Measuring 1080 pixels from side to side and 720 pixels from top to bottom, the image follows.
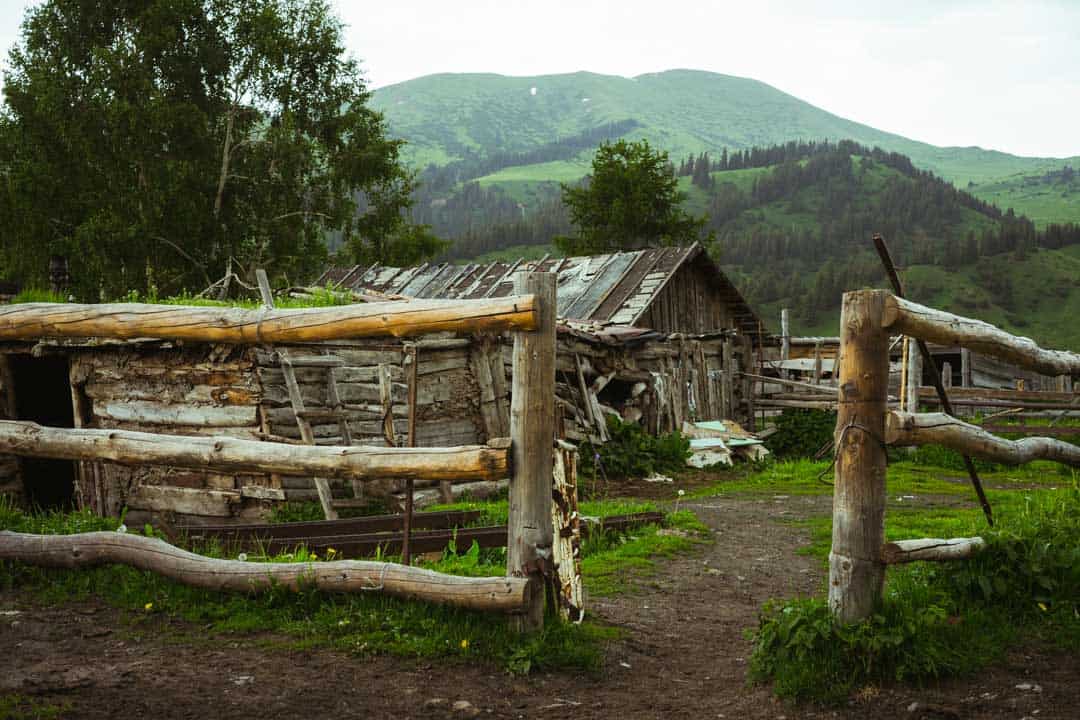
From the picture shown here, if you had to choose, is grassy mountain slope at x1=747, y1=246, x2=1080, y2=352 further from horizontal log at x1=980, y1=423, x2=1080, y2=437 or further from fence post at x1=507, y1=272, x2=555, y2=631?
fence post at x1=507, y1=272, x2=555, y2=631

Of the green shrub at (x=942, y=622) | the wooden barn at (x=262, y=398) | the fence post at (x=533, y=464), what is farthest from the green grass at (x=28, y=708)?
the wooden barn at (x=262, y=398)

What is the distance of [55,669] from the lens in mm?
3502

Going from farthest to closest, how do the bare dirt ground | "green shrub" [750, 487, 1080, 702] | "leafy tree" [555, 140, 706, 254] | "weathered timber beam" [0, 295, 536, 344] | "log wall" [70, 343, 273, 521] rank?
1. "leafy tree" [555, 140, 706, 254]
2. "log wall" [70, 343, 273, 521]
3. "weathered timber beam" [0, 295, 536, 344]
4. "green shrub" [750, 487, 1080, 702]
5. the bare dirt ground

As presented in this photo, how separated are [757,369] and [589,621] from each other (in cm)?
1973

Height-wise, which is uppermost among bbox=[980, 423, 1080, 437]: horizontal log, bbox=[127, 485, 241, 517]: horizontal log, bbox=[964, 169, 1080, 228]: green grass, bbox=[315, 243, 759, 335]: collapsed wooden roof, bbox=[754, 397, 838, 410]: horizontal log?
bbox=[964, 169, 1080, 228]: green grass

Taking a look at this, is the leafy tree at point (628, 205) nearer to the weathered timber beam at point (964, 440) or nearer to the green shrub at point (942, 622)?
the weathered timber beam at point (964, 440)

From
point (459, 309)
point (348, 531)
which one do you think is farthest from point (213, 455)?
point (348, 531)

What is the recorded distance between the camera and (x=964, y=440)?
4031 millimetres

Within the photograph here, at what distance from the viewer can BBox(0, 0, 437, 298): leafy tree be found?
77.7ft

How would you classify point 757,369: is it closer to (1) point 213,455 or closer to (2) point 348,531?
(2) point 348,531

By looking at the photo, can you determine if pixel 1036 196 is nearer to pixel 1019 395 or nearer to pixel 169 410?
pixel 1019 395

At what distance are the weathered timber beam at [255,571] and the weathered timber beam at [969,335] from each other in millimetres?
2046

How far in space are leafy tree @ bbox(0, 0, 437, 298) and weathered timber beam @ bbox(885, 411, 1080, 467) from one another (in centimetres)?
2276

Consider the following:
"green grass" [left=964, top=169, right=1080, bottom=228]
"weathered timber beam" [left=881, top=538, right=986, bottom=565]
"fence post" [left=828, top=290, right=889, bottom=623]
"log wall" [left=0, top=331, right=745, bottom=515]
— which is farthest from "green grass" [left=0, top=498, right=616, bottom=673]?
"green grass" [left=964, top=169, right=1080, bottom=228]
